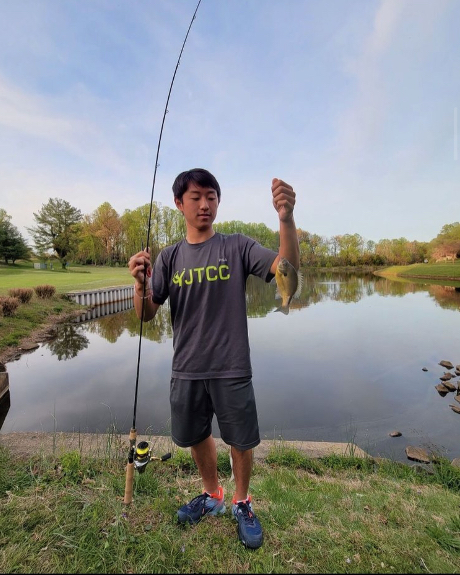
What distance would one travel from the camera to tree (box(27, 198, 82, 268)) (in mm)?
53188

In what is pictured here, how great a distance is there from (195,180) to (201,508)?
240 centimetres

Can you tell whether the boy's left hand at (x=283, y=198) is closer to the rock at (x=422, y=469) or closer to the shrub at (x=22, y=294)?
the rock at (x=422, y=469)

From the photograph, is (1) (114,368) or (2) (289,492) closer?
(2) (289,492)

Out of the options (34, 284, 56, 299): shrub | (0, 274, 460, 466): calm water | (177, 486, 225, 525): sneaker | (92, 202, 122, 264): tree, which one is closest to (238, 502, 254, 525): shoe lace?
(177, 486, 225, 525): sneaker

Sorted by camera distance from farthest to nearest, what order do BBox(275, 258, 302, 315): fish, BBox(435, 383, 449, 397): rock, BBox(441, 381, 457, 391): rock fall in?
1. BBox(441, 381, 457, 391): rock
2. BBox(435, 383, 449, 397): rock
3. BBox(275, 258, 302, 315): fish

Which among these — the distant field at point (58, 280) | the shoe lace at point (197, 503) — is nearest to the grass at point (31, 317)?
the distant field at point (58, 280)

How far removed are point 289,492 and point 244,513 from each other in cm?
90

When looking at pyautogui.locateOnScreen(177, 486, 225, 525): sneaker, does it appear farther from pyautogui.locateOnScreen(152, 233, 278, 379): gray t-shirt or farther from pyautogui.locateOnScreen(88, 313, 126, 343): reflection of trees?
pyautogui.locateOnScreen(88, 313, 126, 343): reflection of trees

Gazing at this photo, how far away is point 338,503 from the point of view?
104 inches

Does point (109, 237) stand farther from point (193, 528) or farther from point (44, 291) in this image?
point (193, 528)

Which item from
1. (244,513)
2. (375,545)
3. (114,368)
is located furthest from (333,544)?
(114,368)

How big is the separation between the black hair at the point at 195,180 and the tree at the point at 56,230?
188 ft

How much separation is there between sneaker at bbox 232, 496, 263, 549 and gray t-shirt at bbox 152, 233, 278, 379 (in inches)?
38.0

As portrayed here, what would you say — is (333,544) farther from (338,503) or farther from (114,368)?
(114,368)
